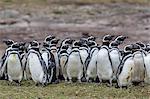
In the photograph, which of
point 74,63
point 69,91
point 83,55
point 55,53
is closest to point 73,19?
point 55,53

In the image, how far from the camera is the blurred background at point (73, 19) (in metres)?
27.8

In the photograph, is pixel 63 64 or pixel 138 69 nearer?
pixel 138 69

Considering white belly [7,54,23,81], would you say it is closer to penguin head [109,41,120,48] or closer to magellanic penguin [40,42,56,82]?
magellanic penguin [40,42,56,82]

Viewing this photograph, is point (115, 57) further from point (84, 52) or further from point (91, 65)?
point (84, 52)

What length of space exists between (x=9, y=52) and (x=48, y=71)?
1.07m

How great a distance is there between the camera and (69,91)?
44.0 feet

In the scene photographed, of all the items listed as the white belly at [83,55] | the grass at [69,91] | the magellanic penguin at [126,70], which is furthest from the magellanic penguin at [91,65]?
the magellanic penguin at [126,70]

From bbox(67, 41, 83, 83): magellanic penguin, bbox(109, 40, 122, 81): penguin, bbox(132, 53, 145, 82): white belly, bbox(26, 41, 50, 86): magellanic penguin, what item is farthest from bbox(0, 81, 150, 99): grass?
bbox(109, 40, 122, 81): penguin

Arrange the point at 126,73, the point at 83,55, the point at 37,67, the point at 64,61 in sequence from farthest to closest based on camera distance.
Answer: the point at 64,61 → the point at 83,55 → the point at 37,67 → the point at 126,73

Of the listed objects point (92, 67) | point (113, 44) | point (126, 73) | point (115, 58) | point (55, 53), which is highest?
point (113, 44)

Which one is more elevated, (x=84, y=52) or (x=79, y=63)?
(x=84, y=52)

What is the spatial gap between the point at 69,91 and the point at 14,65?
1.63m

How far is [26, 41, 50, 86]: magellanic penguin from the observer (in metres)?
14.0

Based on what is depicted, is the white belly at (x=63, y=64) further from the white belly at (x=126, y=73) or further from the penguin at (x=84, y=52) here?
the white belly at (x=126, y=73)
